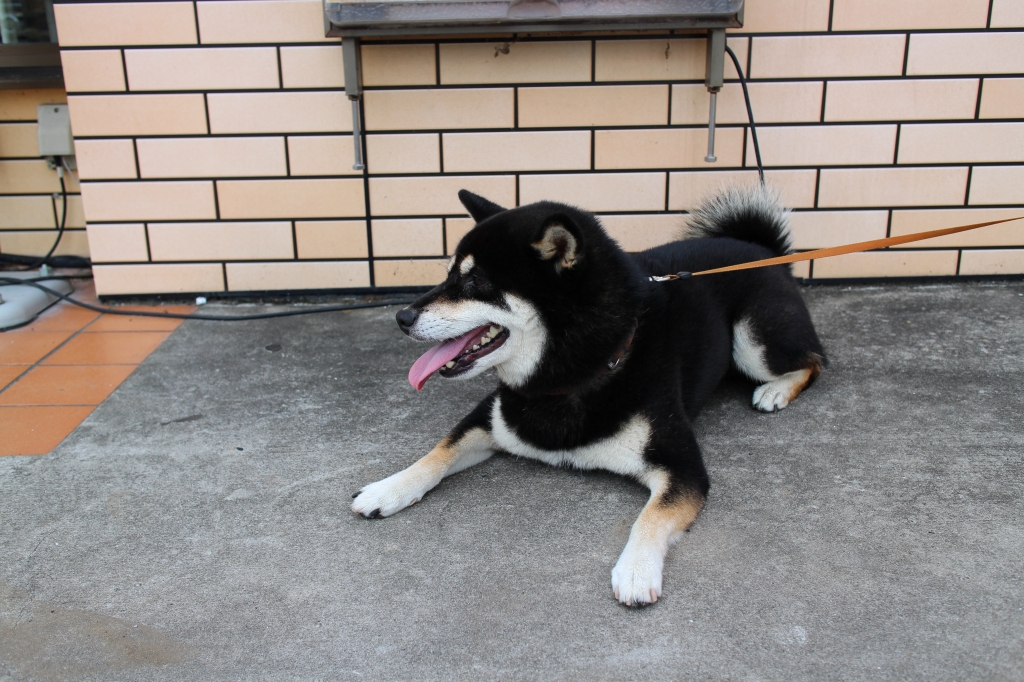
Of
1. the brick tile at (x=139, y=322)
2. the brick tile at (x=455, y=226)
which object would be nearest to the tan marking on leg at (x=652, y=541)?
the brick tile at (x=455, y=226)

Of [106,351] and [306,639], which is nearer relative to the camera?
[306,639]

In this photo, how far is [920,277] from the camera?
4223mm

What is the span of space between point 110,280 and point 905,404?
395 centimetres

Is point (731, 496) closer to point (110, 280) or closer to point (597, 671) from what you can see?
point (597, 671)

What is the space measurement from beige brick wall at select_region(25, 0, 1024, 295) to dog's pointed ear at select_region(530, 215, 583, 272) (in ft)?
6.64

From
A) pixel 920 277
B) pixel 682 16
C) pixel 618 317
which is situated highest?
pixel 682 16

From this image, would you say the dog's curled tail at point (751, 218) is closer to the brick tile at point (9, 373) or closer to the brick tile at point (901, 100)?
the brick tile at point (901, 100)

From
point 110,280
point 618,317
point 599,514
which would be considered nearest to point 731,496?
point 599,514

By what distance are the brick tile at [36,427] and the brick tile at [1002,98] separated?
175 inches

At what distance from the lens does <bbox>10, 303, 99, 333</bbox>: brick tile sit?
3.89 m

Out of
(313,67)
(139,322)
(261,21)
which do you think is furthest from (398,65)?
(139,322)

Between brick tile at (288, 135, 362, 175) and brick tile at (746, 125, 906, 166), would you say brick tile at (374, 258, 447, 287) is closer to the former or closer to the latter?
brick tile at (288, 135, 362, 175)

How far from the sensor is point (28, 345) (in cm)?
367

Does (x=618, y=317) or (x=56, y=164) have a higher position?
(x=56, y=164)
